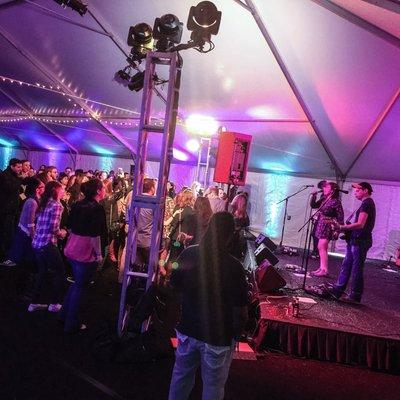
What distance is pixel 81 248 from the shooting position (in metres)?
3.98

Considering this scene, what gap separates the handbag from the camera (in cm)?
398

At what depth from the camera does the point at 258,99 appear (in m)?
7.70

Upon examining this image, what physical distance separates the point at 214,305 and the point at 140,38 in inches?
140

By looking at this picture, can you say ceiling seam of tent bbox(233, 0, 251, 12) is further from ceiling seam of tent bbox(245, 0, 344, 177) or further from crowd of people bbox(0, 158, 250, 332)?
crowd of people bbox(0, 158, 250, 332)

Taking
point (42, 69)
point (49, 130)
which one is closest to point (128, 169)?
point (49, 130)

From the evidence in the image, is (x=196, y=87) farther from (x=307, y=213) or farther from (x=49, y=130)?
(x=49, y=130)

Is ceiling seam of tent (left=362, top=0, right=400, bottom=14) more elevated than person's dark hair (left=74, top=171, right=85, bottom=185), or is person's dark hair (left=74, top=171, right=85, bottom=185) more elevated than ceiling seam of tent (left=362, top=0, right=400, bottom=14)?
ceiling seam of tent (left=362, top=0, right=400, bottom=14)

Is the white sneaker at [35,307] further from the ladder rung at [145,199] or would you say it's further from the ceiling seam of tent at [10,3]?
the ceiling seam of tent at [10,3]

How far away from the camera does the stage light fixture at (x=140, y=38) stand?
4.46 metres

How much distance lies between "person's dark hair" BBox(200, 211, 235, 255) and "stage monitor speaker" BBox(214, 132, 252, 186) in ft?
14.2

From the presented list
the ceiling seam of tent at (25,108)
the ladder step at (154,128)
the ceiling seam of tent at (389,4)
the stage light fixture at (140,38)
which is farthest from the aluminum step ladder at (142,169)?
the ceiling seam of tent at (25,108)

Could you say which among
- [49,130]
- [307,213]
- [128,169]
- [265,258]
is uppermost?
[49,130]

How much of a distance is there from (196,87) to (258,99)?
133cm

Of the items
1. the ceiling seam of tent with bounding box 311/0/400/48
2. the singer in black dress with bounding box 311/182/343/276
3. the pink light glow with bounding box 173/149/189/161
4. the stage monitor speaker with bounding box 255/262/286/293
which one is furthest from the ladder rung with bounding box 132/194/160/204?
the pink light glow with bounding box 173/149/189/161
